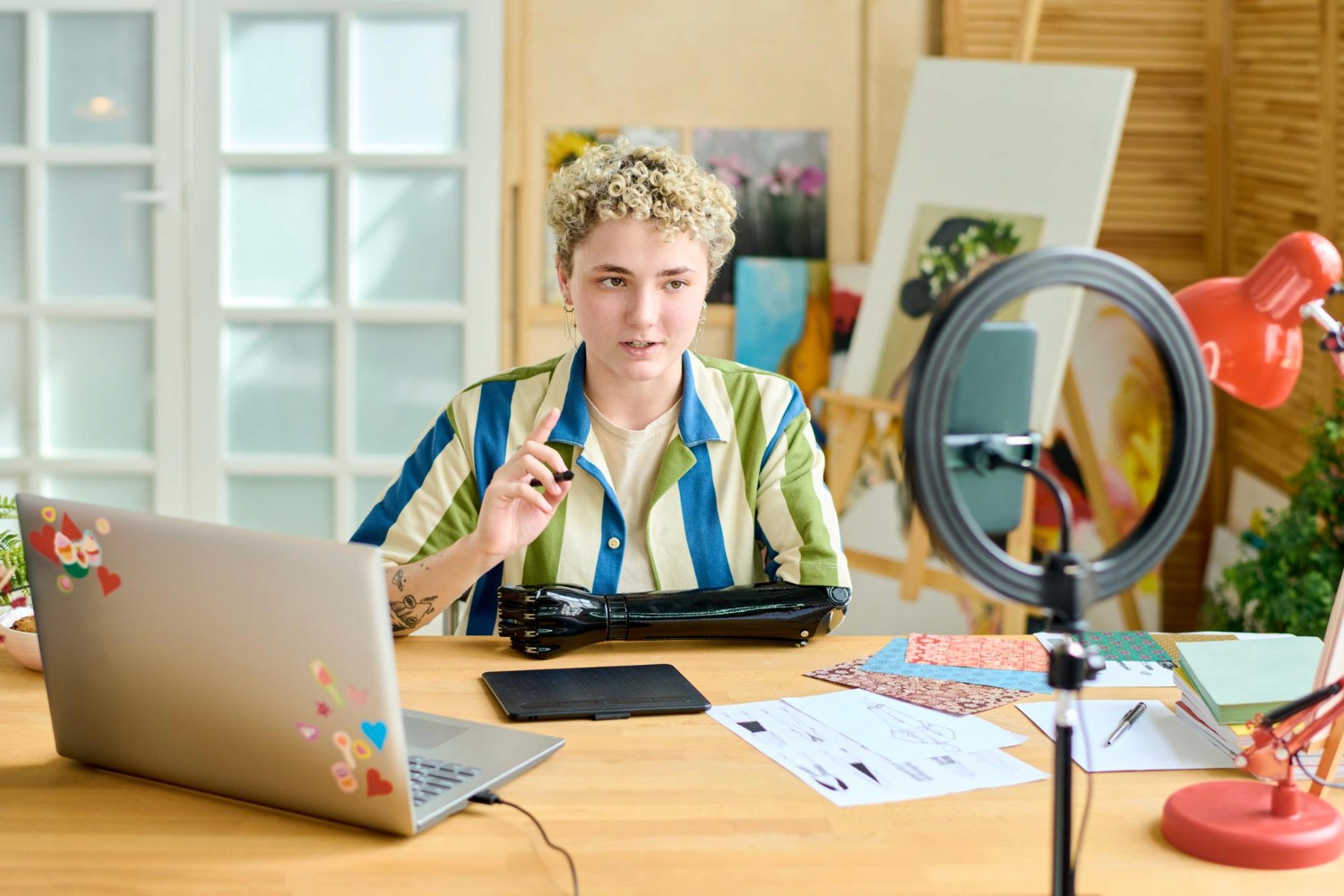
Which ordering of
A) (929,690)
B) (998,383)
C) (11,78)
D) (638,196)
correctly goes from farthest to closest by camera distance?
(11,78)
(998,383)
(638,196)
(929,690)

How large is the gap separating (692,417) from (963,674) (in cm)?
53

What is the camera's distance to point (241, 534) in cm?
116

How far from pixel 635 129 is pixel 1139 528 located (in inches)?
119

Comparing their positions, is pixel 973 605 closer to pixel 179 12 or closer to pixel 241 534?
pixel 179 12

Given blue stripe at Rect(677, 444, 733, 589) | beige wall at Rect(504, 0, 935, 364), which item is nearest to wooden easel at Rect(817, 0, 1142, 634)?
beige wall at Rect(504, 0, 935, 364)

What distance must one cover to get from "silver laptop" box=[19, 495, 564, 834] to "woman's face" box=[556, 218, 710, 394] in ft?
2.18

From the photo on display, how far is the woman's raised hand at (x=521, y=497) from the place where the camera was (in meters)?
1.62

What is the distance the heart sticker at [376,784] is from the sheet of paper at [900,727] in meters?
0.48

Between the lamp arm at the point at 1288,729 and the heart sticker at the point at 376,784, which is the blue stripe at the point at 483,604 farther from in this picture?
the lamp arm at the point at 1288,729

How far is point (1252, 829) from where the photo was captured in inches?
45.9

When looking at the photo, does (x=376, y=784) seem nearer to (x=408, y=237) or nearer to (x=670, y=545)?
(x=670, y=545)

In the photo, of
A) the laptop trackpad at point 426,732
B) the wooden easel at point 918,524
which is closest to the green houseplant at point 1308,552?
the wooden easel at point 918,524

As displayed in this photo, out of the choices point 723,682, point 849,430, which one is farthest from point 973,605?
point 723,682

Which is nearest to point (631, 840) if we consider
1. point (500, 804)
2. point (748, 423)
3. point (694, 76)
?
point (500, 804)
